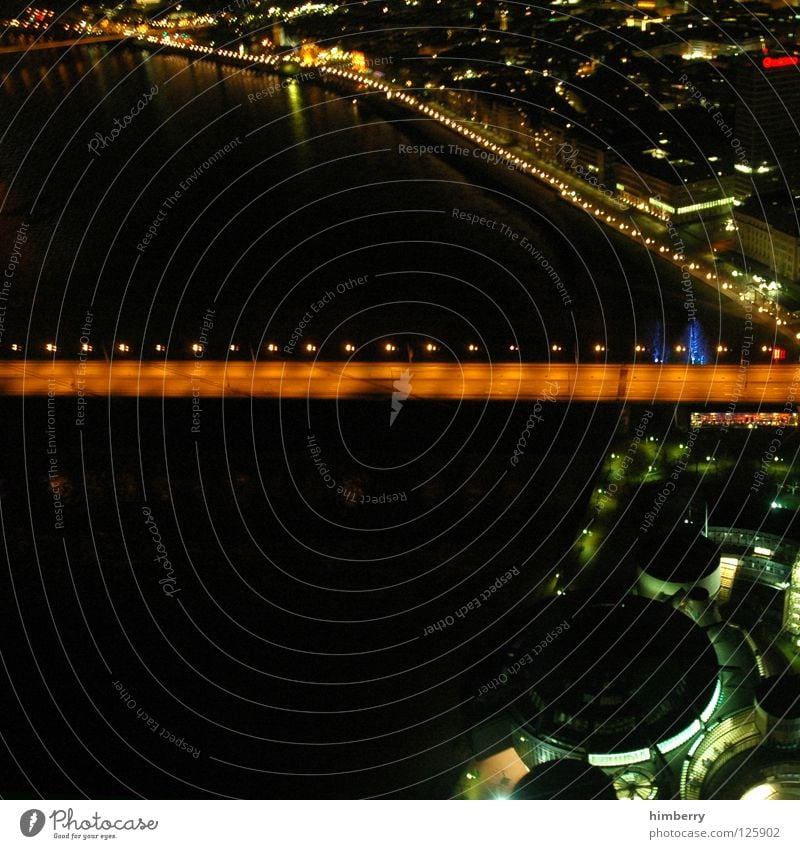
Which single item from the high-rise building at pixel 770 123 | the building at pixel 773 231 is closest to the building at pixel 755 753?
the building at pixel 773 231

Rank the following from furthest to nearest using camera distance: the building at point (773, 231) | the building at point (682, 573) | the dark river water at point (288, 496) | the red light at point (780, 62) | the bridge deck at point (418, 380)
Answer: the red light at point (780, 62) → the building at point (773, 231) → the bridge deck at point (418, 380) → the building at point (682, 573) → the dark river water at point (288, 496)

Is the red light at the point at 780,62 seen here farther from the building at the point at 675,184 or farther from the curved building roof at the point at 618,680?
the curved building roof at the point at 618,680

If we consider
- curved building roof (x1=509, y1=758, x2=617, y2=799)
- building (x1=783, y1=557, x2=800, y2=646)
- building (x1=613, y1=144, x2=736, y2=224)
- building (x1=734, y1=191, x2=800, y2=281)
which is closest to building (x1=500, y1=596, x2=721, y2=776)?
curved building roof (x1=509, y1=758, x2=617, y2=799)

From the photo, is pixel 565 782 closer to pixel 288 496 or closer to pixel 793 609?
pixel 793 609

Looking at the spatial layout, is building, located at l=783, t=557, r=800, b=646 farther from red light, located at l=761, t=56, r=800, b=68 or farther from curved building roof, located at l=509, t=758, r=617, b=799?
red light, located at l=761, t=56, r=800, b=68
